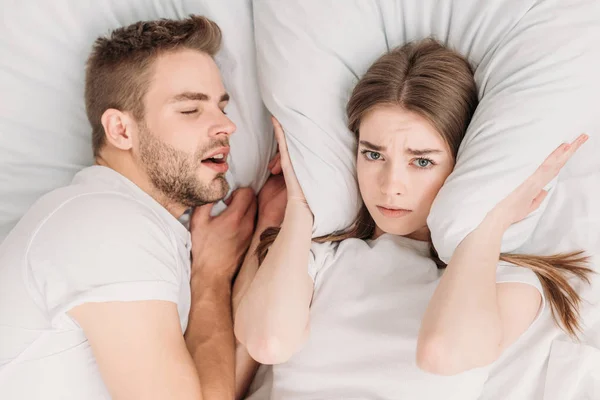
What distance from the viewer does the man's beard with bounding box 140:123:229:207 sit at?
164 centimetres

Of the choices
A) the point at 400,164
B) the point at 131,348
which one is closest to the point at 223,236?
the point at 131,348

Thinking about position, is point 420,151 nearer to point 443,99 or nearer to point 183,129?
point 443,99

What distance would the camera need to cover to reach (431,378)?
140cm

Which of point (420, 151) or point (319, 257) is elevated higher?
point (420, 151)

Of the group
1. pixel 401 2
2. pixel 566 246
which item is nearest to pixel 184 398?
pixel 566 246

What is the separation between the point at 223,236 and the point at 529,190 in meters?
0.89

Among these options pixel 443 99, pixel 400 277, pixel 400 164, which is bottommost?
pixel 400 277

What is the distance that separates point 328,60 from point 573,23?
595mm

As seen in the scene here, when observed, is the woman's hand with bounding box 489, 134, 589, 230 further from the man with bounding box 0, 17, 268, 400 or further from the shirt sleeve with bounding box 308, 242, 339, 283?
the man with bounding box 0, 17, 268, 400

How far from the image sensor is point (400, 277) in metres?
1.55

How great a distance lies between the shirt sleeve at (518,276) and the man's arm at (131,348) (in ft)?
2.66

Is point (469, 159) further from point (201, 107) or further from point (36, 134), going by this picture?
point (36, 134)

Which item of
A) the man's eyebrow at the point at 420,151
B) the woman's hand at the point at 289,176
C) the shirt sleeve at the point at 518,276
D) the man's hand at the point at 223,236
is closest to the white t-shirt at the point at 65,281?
the man's hand at the point at 223,236

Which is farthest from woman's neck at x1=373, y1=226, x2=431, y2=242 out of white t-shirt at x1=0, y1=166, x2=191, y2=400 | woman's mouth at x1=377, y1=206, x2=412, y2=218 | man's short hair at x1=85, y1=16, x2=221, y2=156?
man's short hair at x1=85, y1=16, x2=221, y2=156
